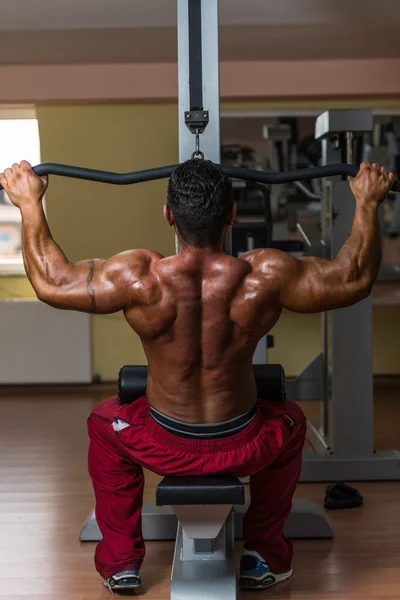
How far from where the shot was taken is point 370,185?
212 cm

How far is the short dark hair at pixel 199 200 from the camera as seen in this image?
2008mm

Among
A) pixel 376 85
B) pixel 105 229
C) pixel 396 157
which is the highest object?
pixel 376 85

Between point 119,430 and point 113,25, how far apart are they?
2.18 meters

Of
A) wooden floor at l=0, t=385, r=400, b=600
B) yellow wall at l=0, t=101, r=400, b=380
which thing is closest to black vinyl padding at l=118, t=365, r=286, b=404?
wooden floor at l=0, t=385, r=400, b=600

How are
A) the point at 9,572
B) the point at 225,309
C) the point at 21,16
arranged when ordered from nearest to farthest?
the point at 225,309, the point at 9,572, the point at 21,16

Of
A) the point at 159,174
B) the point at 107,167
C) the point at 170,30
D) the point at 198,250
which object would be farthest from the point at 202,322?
the point at 107,167

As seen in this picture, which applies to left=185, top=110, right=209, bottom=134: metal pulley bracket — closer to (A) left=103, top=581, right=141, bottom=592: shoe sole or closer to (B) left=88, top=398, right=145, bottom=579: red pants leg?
(B) left=88, top=398, right=145, bottom=579: red pants leg

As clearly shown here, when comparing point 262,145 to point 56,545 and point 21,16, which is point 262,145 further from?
point 56,545

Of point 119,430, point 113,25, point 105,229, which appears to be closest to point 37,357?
point 105,229

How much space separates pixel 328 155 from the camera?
3627mm

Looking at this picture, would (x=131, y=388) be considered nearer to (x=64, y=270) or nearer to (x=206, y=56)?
(x=64, y=270)

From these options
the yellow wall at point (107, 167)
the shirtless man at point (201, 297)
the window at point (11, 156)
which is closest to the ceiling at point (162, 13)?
the yellow wall at point (107, 167)

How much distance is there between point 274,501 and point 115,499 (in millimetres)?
453

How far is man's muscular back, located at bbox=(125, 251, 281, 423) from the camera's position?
2053 millimetres
